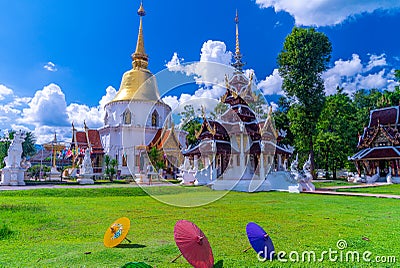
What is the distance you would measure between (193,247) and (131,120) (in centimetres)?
3509

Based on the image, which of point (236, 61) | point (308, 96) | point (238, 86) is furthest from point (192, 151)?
point (236, 61)

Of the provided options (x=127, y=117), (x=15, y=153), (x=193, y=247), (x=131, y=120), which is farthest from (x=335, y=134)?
(x=193, y=247)

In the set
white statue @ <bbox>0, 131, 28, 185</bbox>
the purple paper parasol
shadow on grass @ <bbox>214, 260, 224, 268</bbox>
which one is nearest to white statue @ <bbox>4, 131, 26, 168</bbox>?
white statue @ <bbox>0, 131, 28, 185</bbox>

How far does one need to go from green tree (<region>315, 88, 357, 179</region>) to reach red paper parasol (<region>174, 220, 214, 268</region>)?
107 feet

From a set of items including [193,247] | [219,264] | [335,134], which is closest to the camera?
[193,247]

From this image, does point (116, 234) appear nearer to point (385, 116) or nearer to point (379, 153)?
point (379, 153)

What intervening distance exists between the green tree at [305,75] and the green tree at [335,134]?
3266 millimetres

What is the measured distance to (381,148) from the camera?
3098 centimetres

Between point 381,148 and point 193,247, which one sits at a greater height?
point 381,148

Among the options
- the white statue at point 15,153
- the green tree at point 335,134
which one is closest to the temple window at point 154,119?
the white statue at point 15,153

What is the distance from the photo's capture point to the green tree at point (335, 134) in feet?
111

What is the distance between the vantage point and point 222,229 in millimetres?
7102

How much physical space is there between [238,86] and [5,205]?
18.2 m

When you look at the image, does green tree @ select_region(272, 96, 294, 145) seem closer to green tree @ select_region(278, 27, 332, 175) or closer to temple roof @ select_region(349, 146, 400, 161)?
green tree @ select_region(278, 27, 332, 175)
